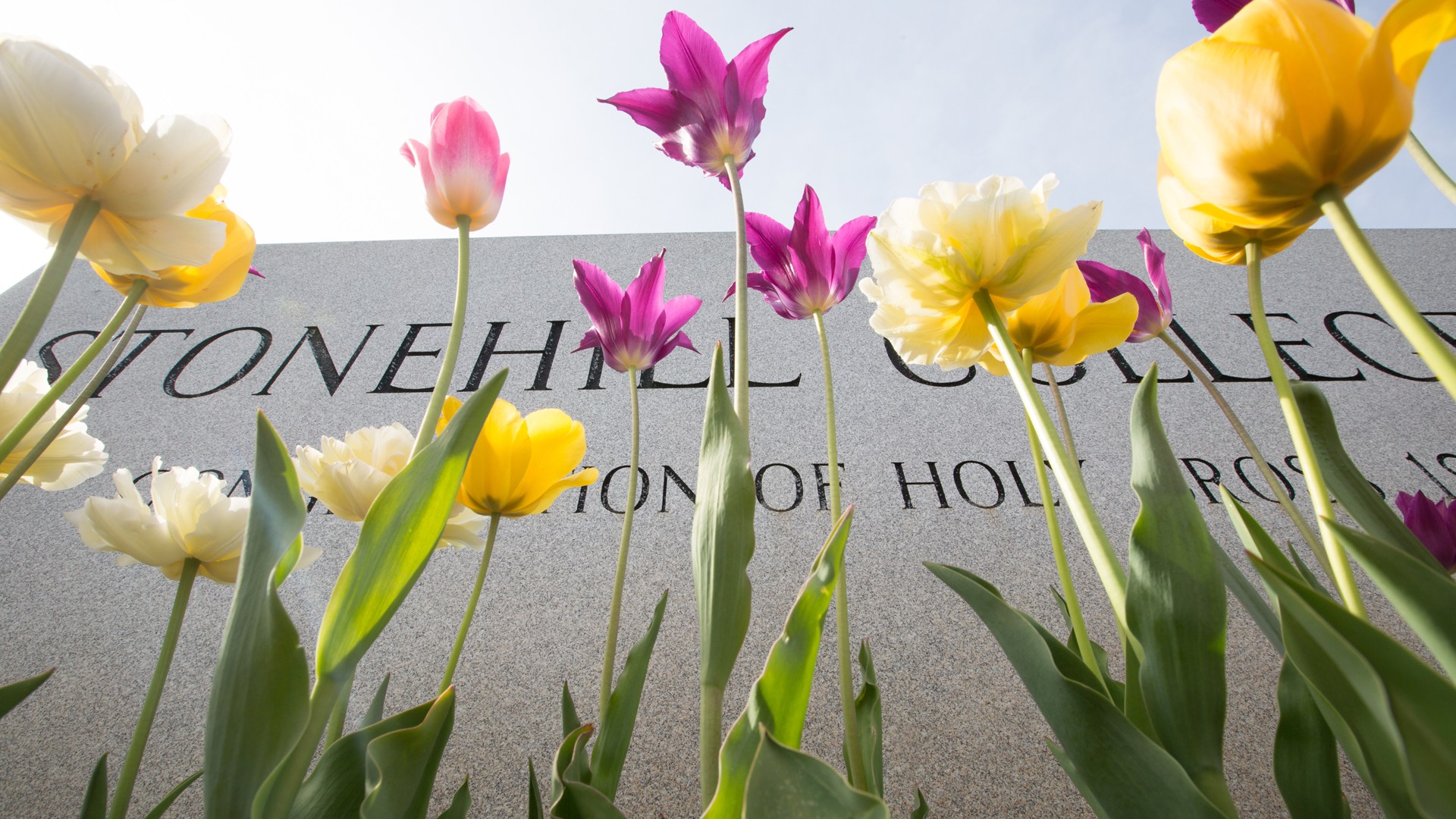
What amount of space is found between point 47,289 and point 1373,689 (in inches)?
17.2

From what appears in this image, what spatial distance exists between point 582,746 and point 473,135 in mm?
318

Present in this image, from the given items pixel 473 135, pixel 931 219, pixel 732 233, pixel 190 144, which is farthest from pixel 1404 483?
pixel 190 144

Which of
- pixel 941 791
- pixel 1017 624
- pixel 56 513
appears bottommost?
pixel 941 791

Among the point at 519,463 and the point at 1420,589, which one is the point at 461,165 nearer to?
the point at 519,463

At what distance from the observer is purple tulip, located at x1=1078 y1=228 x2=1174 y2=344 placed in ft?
1.39

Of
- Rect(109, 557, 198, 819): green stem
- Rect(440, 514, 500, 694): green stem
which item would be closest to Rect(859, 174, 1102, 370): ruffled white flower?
Rect(440, 514, 500, 694): green stem

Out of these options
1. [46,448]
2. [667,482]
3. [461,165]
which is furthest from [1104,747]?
[667,482]

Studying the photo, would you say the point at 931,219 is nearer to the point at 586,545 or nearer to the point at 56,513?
the point at 586,545

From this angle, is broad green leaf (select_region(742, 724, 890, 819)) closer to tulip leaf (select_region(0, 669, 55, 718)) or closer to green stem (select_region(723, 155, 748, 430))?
green stem (select_region(723, 155, 748, 430))

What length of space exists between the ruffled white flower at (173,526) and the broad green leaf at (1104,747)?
1.09ft

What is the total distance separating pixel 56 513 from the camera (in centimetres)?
110

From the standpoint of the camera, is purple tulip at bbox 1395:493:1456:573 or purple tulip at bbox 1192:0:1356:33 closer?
purple tulip at bbox 1192:0:1356:33

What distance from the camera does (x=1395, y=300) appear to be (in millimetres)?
190

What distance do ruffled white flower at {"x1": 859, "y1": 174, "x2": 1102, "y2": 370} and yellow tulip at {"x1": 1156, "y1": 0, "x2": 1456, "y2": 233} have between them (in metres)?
0.09
